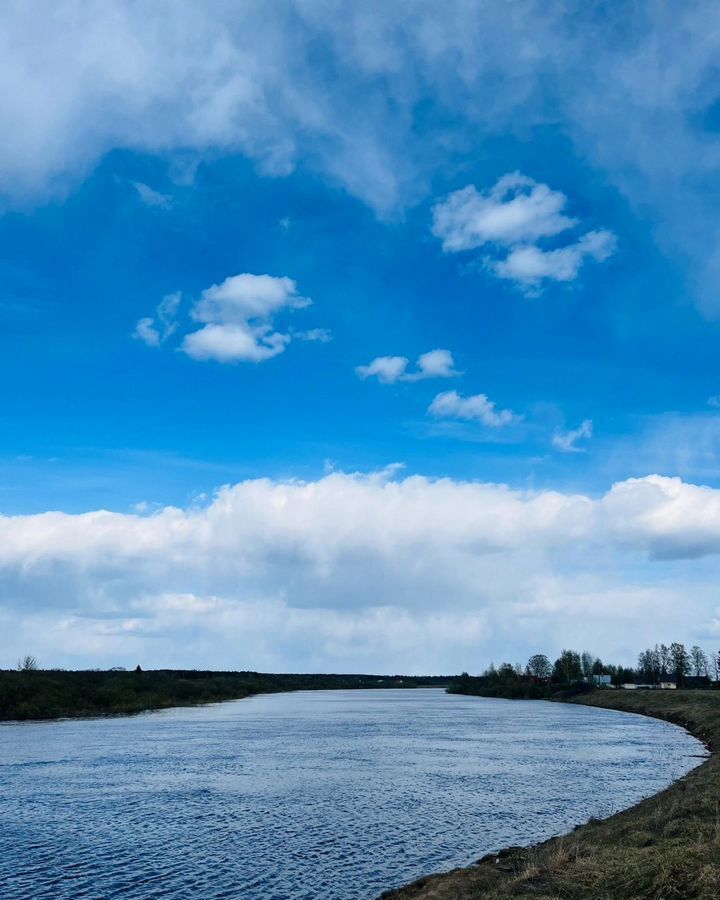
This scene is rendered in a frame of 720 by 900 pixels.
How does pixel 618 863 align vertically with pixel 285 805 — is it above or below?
above

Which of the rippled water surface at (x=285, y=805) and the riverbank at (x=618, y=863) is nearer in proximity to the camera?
the riverbank at (x=618, y=863)

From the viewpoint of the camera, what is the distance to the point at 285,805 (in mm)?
40688

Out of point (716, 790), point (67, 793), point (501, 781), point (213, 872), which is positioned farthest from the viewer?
point (501, 781)

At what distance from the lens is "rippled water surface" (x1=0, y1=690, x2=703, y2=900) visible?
27109 millimetres

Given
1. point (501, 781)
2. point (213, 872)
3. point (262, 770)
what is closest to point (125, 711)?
point (262, 770)

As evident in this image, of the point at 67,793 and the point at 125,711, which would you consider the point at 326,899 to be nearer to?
the point at 67,793

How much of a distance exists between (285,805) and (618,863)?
23669 mm

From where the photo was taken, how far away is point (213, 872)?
27578mm

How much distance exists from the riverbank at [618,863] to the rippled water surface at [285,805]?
102 inches

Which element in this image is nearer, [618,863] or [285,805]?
[618,863]

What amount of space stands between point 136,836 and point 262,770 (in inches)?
896

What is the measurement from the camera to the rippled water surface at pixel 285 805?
2711cm

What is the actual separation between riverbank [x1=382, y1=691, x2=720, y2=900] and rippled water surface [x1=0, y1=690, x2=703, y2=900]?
2.60 m

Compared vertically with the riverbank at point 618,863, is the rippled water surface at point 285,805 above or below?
below
